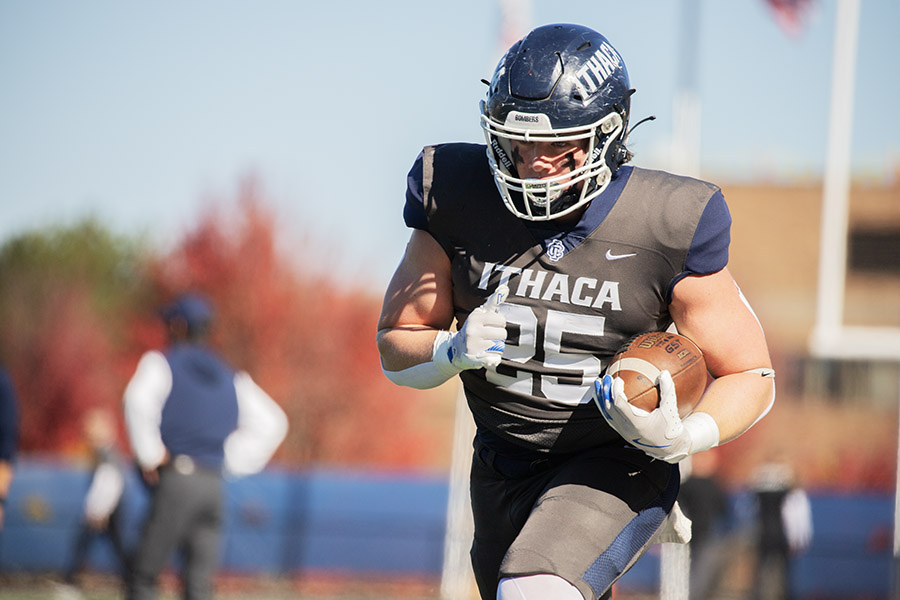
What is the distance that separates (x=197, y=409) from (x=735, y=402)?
3894mm

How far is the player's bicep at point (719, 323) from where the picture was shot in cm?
271

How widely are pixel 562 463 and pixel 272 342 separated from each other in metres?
22.8

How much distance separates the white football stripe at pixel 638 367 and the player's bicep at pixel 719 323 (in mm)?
261

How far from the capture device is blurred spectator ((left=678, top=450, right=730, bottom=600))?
373 inches

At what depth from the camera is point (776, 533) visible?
10.4 metres

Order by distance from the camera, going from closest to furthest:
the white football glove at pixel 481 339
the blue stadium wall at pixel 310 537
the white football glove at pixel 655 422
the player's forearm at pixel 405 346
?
the white football glove at pixel 655 422, the white football glove at pixel 481 339, the player's forearm at pixel 405 346, the blue stadium wall at pixel 310 537

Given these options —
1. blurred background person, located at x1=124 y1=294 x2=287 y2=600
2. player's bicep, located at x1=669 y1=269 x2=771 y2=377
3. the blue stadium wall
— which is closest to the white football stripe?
player's bicep, located at x1=669 y1=269 x2=771 y2=377

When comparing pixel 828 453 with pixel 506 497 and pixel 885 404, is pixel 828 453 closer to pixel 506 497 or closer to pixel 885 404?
pixel 885 404

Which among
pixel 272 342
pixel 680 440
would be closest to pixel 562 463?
pixel 680 440

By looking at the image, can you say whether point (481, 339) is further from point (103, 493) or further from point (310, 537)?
point (310, 537)

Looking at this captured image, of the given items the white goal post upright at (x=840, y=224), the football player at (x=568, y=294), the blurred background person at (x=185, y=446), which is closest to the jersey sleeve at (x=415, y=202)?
the football player at (x=568, y=294)

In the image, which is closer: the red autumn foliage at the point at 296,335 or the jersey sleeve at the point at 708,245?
the jersey sleeve at the point at 708,245

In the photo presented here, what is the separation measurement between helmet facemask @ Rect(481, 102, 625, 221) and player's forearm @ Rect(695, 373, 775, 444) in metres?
0.59

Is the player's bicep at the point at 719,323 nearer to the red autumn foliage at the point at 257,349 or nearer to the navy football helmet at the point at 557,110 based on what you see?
the navy football helmet at the point at 557,110
